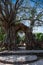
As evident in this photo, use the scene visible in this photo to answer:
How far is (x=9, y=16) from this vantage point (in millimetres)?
14961

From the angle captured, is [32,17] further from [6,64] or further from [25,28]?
[6,64]

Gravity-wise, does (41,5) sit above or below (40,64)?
above

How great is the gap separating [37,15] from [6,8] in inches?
132

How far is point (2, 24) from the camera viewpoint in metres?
15.5

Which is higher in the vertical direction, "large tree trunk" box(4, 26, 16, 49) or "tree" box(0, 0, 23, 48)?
"tree" box(0, 0, 23, 48)

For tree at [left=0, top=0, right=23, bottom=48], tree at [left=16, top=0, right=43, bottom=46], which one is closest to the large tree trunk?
tree at [left=0, top=0, right=23, bottom=48]

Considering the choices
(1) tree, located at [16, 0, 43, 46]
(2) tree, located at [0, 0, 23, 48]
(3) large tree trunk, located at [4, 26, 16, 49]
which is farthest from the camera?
(3) large tree trunk, located at [4, 26, 16, 49]

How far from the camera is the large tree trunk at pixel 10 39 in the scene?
15.2 m

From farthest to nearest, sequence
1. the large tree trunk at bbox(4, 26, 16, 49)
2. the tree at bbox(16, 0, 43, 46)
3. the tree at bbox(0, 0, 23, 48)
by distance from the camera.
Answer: the large tree trunk at bbox(4, 26, 16, 49) → the tree at bbox(0, 0, 23, 48) → the tree at bbox(16, 0, 43, 46)

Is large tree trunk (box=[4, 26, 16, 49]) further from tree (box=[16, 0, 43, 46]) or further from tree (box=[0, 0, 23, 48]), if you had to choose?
tree (box=[16, 0, 43, 46])

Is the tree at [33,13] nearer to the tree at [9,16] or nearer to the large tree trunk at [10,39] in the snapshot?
the tree at [9,16]

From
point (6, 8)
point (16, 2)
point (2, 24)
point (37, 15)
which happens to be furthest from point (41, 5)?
point (2, 24)

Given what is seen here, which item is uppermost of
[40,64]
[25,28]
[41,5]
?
[41,5]

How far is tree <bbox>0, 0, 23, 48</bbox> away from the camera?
13.9 metres
